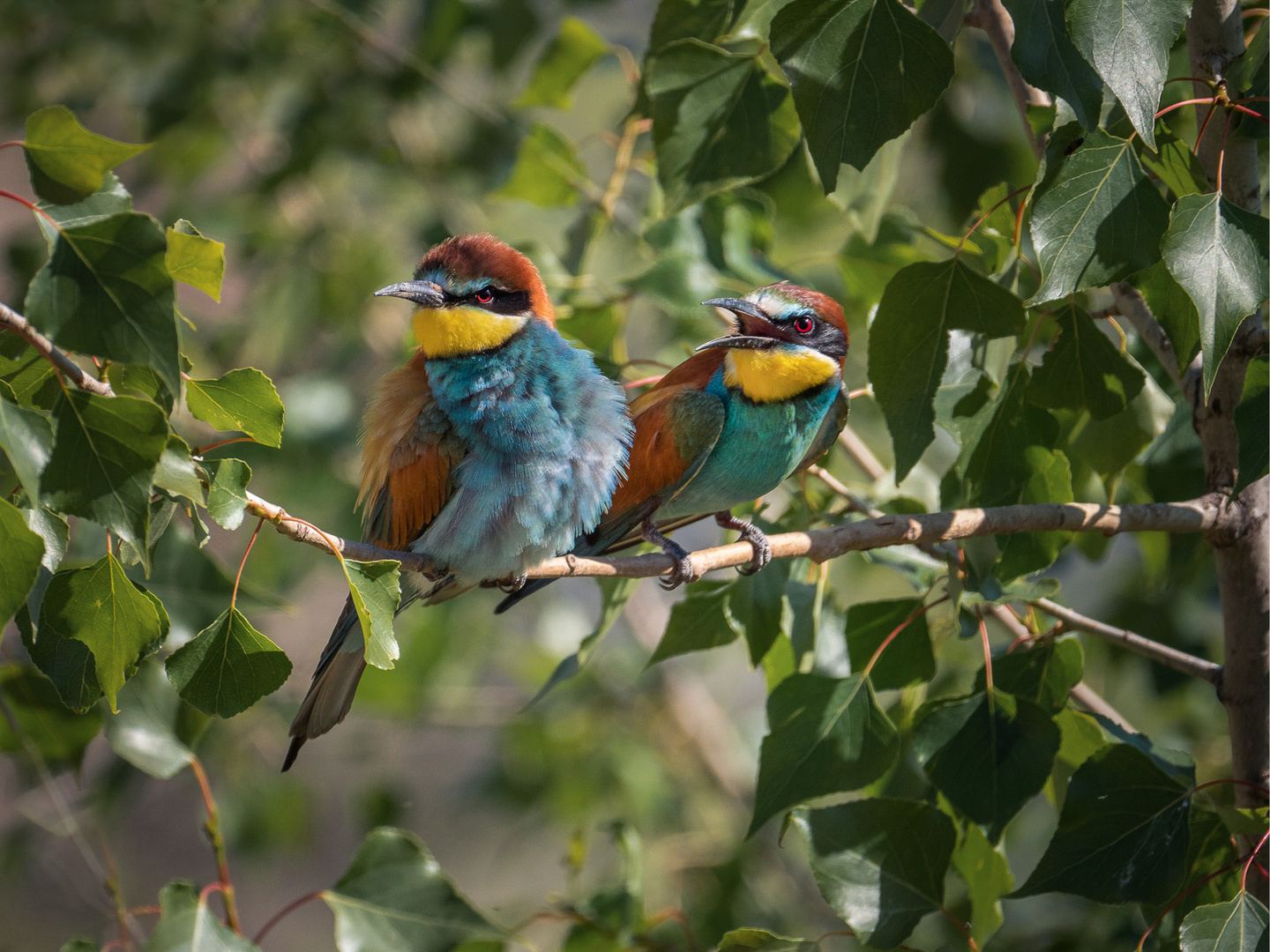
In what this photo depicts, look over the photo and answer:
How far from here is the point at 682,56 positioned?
130cm

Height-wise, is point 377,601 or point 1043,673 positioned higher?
point 377,601

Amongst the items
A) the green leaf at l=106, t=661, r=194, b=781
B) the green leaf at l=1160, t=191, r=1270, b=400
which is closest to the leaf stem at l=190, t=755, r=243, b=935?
the green leaf at l=106, t=661, r=194, b=781

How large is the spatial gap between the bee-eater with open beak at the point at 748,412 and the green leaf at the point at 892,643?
0.16m

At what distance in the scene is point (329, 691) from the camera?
136 centimetres

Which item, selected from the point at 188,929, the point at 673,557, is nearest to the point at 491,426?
the point at 673,557

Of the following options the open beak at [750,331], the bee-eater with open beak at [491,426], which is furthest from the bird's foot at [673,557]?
the open beak at [750,331]

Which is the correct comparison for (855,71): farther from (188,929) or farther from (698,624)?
(188,929)

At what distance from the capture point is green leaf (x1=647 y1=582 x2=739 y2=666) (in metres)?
1.45

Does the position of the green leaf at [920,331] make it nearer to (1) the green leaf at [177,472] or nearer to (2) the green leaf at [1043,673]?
(2) the green leaf at [1043,673]

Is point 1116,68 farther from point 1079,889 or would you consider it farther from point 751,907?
point 751,907

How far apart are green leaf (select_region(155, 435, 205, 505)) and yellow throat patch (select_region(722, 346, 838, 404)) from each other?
0.80 m

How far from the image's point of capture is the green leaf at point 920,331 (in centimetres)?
113

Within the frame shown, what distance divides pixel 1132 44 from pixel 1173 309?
11.2 inches

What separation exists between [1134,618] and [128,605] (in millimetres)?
1938
